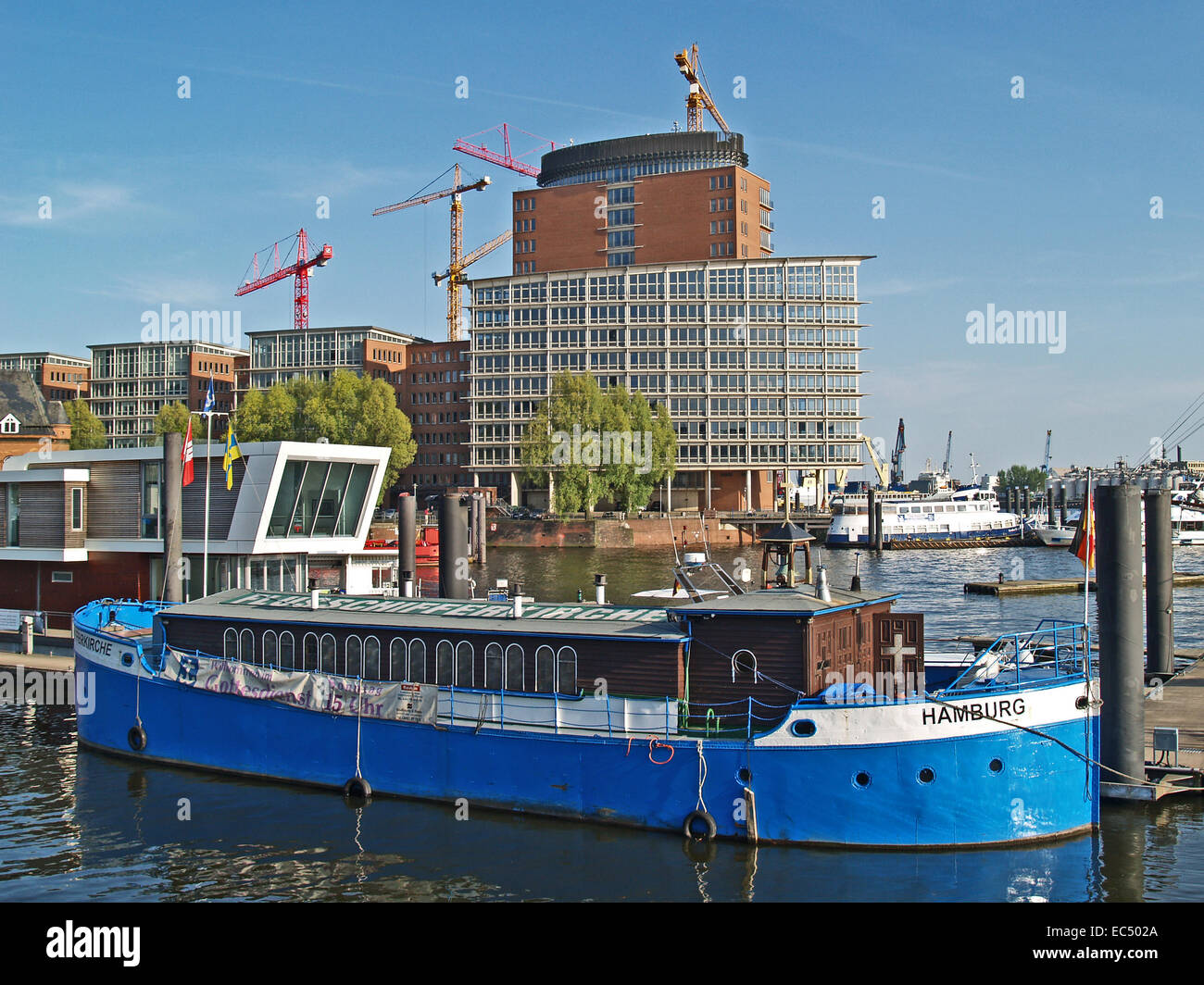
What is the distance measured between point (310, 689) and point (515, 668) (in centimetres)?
497

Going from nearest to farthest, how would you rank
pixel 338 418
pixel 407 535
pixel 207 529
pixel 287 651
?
pixel 287 651 < pixel 207 529 < pixel 407 535 < pixel 338 418

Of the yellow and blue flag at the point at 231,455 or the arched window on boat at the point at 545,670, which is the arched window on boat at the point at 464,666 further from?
the yellow and blue flag at the point at 231,455

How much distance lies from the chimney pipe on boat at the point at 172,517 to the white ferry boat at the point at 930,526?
85.5m

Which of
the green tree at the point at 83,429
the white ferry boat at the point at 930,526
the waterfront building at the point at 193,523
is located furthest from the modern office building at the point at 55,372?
the waterfront building at the point at 193,523

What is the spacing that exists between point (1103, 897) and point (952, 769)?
3.04 m

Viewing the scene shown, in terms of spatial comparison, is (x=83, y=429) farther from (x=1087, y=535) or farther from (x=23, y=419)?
(x=1087, y=535)

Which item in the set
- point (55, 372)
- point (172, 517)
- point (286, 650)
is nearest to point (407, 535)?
point (172, 517)

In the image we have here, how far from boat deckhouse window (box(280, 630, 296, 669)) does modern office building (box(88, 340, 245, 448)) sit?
132 metres

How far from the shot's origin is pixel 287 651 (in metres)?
24.2

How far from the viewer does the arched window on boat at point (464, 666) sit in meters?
21.8

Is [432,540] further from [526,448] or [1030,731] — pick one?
[1030,731]
